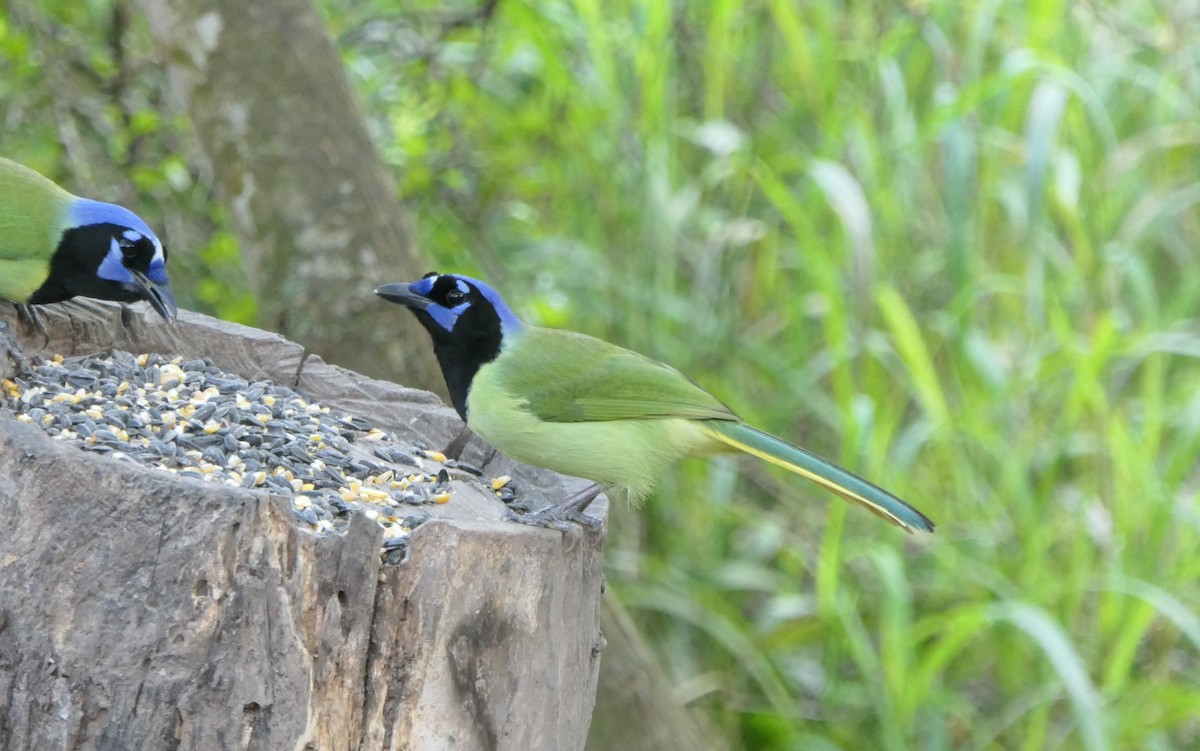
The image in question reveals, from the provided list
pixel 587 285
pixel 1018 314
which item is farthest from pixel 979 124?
pixel 587 285

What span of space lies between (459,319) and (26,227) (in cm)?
115

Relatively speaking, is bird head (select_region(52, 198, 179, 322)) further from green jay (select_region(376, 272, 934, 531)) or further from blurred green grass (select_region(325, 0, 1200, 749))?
blurred green grass (select_region(325, 0, 1200, 749))

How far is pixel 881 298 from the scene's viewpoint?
17.1 ft

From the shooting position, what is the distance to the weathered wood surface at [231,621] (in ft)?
7.86

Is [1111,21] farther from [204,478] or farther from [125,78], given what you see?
[204,478]

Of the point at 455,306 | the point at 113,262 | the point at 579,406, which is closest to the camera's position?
the point at 579,406

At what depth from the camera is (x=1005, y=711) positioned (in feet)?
16.5

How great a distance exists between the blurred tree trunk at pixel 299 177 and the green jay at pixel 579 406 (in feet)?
4.34

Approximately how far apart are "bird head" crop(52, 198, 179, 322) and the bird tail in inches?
56.2

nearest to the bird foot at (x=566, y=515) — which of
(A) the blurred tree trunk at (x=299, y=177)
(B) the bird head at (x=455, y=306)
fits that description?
(B) the bird head at (x=455, y=306)

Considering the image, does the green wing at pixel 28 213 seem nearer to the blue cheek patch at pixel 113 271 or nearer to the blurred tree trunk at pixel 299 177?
the blue cheek patch at pixel 113 271

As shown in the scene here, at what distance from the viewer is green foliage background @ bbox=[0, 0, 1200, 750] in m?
4.96

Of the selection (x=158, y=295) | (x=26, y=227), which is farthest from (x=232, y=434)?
(x=26, y=227)

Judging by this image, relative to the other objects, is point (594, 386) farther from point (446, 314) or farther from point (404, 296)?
point (404, 296)
